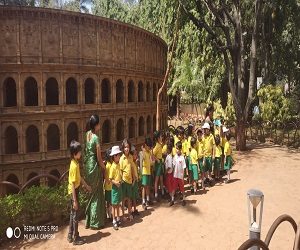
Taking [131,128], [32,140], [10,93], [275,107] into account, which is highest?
[10,93]

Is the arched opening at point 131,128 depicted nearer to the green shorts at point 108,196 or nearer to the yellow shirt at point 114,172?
the green shorts at point 108,196

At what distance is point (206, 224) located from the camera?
334 inches

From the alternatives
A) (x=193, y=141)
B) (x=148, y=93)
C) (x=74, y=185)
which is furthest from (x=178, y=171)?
(x=148, y=93)

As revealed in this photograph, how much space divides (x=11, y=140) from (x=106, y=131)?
278 inches

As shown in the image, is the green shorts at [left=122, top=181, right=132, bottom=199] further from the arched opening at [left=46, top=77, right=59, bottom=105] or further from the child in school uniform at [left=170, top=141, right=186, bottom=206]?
the arched opening at [left=46, top=77, right=59, bottom=105]

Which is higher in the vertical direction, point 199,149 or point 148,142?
point 148,142

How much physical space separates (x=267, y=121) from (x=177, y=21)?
8405mm

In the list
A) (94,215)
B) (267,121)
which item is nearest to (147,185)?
(94,215)

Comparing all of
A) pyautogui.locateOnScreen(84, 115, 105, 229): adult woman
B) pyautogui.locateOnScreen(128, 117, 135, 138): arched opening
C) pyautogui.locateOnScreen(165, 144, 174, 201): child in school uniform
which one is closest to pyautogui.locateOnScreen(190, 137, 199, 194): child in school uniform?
pyautogui.locateOnScreen(165, 144, 174, 201): child in school uniform

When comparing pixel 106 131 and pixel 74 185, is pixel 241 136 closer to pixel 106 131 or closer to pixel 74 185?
pixel 106 131

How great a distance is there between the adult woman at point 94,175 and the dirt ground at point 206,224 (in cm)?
29

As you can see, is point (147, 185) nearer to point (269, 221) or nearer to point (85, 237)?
point (85, 237)

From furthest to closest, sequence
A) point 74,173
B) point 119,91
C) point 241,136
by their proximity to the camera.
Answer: point 119,91 < point 241,136 < point 74,173

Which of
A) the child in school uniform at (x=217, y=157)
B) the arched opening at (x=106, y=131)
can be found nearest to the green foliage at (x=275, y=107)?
the child in school uniform at (x=217, y=157)
